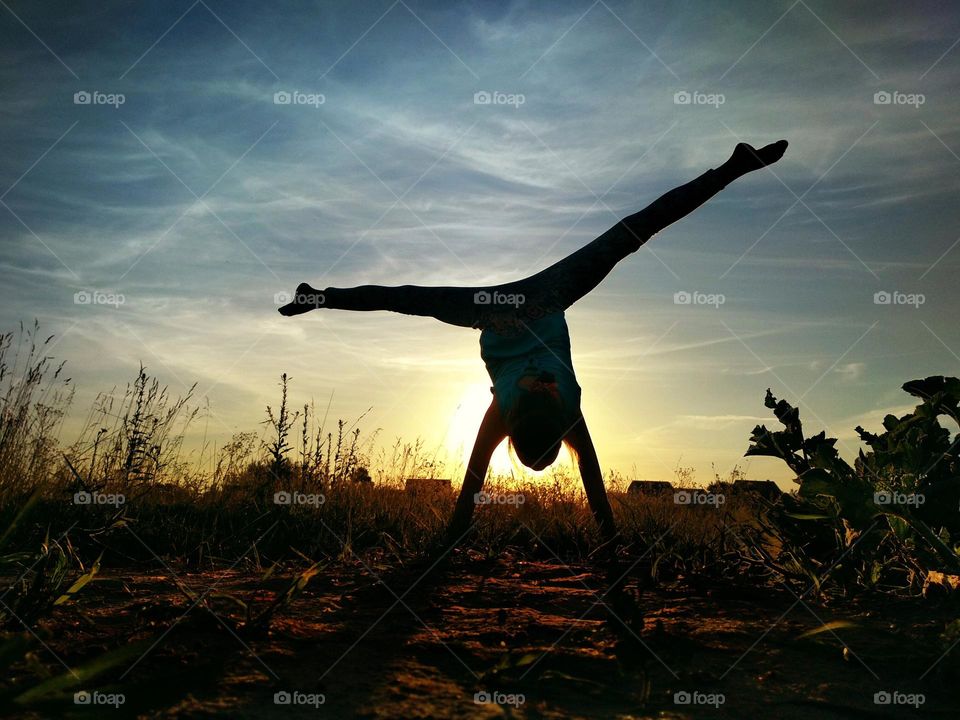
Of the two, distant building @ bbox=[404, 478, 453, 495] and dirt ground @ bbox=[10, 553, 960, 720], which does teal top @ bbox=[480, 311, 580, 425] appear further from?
distant building @ bbox=[404, 478, 453, 495]

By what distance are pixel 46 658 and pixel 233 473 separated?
473cm

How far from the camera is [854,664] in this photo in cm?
233

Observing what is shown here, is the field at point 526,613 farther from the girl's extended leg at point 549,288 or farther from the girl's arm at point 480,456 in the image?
the girl's extended leg at point 549,288

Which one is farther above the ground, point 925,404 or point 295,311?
point 295,311

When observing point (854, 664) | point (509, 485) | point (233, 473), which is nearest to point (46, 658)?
point (854, 664)

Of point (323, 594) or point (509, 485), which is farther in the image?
point (509, 485)

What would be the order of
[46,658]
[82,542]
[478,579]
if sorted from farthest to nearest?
[82,542] → [478,579] → [46,658]

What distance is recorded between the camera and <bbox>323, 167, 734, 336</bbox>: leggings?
12.8ft

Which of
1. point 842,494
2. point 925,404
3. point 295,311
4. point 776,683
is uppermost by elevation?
point 295,311

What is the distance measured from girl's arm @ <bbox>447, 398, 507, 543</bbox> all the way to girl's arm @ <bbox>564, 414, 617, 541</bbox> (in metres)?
0.47

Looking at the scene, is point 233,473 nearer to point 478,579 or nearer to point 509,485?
point 509,485

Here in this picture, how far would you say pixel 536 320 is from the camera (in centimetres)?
423

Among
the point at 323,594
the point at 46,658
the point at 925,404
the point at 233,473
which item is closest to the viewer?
the point at 46,658

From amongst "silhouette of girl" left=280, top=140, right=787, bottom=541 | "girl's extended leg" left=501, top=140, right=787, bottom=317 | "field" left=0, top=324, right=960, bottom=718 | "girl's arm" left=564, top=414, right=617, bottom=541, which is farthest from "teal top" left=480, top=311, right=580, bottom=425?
"field" left=0, top=324, right=960, bottom=718
